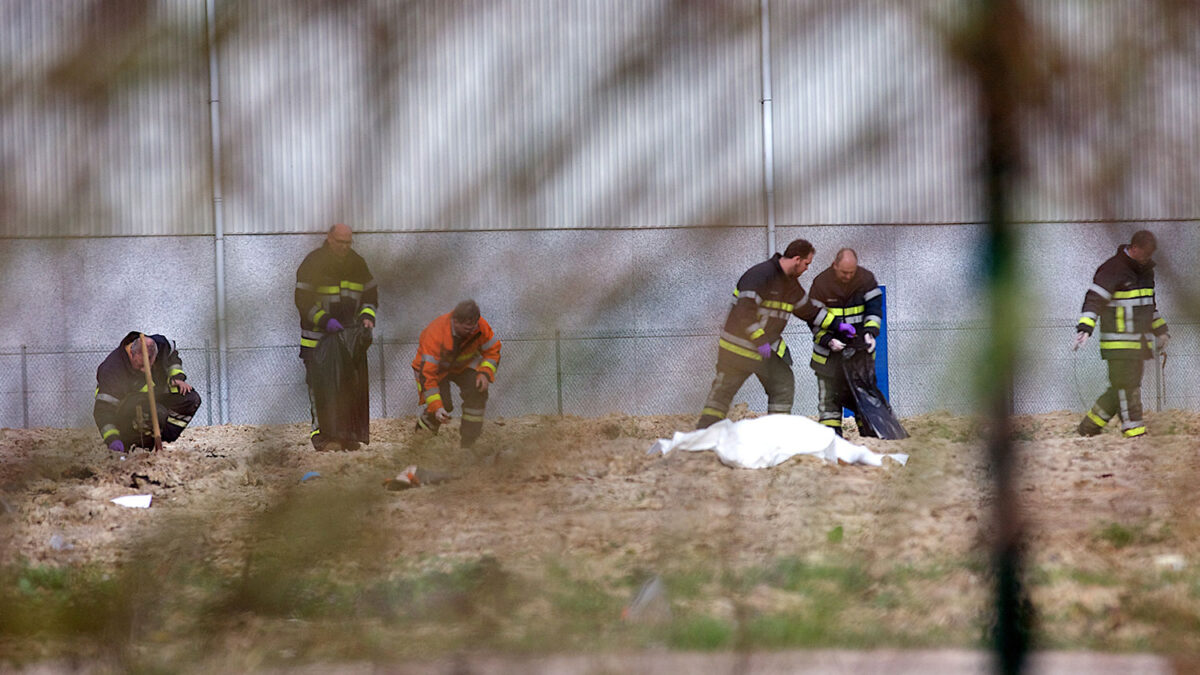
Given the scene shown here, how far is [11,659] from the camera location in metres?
0.95

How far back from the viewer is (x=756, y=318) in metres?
0.69

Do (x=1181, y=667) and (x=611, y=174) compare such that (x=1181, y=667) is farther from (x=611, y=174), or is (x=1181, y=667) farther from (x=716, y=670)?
(x=611, y=174)

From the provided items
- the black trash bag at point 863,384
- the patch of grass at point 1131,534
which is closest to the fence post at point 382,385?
the patch of grass at point 1131,534

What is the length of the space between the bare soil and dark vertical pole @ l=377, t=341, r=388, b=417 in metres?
0.01

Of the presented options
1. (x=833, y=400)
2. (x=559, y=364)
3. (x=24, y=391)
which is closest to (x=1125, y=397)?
(x=559, y=364)

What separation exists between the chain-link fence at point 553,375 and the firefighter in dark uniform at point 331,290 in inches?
0.8

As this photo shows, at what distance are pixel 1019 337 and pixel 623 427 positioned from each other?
0.32 meters

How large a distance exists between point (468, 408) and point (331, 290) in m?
0.11

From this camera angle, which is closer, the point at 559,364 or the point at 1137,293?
the point at 559,364

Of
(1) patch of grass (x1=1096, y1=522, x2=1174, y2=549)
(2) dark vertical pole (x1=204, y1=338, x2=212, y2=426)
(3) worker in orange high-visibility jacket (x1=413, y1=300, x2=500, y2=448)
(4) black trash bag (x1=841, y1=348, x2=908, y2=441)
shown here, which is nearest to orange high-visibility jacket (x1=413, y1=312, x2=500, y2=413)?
(3) worker in orange high-visibility jacket (x1=413, y1=300, x2=500, y2=448)

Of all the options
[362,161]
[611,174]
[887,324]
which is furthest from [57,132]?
[887,324]

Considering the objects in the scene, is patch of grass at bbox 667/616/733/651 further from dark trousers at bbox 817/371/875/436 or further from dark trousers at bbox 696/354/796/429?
dark trousers at bbox 817/371/875/436

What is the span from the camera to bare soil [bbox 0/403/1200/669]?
2.26 ft

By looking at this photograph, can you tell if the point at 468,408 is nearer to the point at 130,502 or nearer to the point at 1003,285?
the point at 1003,285
